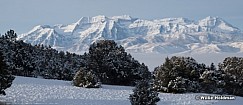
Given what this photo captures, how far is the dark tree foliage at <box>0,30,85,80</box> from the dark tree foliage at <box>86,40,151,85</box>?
10.3 metres

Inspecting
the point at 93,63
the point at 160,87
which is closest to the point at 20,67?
the point at 93,63

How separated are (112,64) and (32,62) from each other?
1741 cm

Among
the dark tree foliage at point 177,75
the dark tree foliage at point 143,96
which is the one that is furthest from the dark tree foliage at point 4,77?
the dark tree foliage at point 177,75

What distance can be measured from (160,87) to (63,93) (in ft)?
41.0

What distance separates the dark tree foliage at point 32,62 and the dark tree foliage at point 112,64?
10342 millimetres

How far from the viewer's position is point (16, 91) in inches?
1118

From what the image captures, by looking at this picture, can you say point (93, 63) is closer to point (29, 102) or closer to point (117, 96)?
point (117, 96)

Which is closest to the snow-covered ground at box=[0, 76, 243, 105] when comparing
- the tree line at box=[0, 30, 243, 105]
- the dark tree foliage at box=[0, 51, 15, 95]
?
the dark tree foliage at box=[0, 51, 15, 95]

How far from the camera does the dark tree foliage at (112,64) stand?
52228 millimetres

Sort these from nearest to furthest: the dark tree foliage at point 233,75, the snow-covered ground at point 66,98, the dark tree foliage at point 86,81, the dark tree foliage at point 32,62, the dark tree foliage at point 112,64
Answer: the snow-covered ground at point 66,98 < the dark tree foliage at point 86,81 < the dark tree foliage at point 112,64 < the dark tree foliage at point 233,75 < the dark tree foliage at point 32,62

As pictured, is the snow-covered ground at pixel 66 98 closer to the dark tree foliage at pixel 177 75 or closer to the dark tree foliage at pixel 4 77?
the dark tree foliage at pixel 4 77

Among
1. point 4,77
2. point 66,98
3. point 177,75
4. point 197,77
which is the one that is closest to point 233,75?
point 197,77

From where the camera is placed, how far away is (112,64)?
51.8m

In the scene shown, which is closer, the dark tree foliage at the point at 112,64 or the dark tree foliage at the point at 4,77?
the dark tree foliage at the point at 4,77
